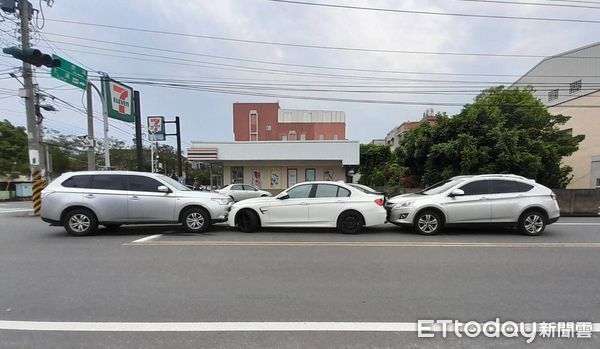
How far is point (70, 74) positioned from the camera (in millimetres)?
14188

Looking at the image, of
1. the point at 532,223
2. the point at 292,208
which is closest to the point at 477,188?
the point at 532,223

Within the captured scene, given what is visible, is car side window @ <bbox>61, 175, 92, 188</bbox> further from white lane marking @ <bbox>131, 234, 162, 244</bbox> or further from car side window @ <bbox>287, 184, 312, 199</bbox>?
car side window @ <bbox>287, 184, 312, 199</bbox>

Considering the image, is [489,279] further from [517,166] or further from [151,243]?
[517,166]

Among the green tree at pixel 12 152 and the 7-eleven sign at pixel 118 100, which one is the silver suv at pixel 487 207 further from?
the green tree at pixel 12 152

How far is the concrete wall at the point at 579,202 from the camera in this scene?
1305 cm

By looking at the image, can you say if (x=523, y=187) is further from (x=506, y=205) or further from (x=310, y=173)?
(x=310, y=173)

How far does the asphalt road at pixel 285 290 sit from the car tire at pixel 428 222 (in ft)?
2.74

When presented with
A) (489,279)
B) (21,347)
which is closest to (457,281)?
(489,279)

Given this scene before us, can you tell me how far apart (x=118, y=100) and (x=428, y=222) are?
16.3 meters

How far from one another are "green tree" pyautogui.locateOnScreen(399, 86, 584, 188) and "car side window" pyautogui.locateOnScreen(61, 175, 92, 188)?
14172 mm

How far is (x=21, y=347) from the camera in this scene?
310 centimetres

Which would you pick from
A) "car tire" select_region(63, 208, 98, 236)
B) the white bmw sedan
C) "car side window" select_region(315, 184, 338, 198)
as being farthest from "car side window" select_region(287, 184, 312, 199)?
"car tire" select_region(63, 208, 98, 236)

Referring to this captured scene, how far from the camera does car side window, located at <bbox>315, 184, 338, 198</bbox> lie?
8.95 meters

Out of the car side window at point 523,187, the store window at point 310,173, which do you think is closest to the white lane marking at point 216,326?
the car side window at point 523,187
